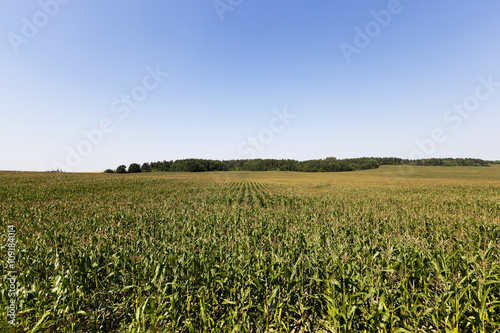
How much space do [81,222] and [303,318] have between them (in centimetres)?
1468

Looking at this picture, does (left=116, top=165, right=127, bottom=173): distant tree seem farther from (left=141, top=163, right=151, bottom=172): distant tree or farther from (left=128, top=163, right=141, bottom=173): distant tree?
(left=141, top=163, right=151, bottom=172): distant tree

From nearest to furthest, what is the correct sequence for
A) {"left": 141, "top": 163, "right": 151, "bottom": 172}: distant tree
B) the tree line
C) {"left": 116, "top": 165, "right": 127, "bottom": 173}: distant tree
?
1. {"left": 116, "top": 165, "right": 127, "bottom": 173}: distant tree
2. {"left": 141, "top": 163, "right": 151, "bottom": 172}: distant tree
3. the tree line

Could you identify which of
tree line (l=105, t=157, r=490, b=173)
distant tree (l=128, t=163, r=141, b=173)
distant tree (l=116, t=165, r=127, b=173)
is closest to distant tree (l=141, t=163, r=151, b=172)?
tree line (l=105, t=157, r=490, b=173)

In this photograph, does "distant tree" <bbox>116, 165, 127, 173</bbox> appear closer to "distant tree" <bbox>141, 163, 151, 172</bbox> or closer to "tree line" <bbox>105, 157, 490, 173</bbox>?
"tree line" <bbox>105, 157, 490, 173</bbox>

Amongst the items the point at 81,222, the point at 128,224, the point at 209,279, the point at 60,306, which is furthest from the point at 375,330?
the point at 81,222

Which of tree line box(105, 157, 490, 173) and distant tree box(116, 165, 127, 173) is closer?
distant tree box(116, 165, 127, 173)

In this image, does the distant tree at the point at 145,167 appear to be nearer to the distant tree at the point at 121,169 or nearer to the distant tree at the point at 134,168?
the distant tree at the point at 134,168

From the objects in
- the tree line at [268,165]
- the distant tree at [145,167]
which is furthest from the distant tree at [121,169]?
the distant tree at [145,167]

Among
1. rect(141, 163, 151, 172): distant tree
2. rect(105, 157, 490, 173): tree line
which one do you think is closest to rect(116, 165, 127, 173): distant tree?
rect(105, 157, 490, 173): tree line

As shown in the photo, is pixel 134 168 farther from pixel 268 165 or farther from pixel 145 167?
pixel 268 165

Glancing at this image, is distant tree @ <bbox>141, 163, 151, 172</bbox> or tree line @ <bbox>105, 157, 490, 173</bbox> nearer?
distant tree @ <bbox>141, 163, 151, 172</bbox>

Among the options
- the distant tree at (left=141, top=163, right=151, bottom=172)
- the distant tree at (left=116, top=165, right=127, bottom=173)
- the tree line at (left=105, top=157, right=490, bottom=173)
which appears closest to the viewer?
the distant tree at (left=116, top=165, right=127, bottom=173)

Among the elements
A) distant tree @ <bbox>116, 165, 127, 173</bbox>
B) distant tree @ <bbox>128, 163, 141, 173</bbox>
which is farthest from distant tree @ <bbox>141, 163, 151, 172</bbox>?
distant tree @ <bbox>116, 165, 127, 173</bbox>

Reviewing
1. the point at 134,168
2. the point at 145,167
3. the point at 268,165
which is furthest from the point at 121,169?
the point at 268,165
